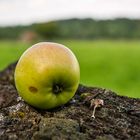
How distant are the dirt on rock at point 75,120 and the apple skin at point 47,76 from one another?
4.0 inches

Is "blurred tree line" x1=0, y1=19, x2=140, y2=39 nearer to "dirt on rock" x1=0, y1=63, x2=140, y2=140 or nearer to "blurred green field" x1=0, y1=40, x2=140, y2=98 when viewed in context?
"blurred green field" x1=0, y1=40, x2=140, y2=98

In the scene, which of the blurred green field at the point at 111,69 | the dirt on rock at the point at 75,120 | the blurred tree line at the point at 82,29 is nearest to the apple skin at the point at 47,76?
the dirt on rock at the point at 75,120

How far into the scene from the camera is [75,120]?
3.52m

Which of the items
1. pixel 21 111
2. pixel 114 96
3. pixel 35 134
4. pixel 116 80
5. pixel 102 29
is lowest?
pixel 35 134

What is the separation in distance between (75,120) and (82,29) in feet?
216

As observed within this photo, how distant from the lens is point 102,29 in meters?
67.2

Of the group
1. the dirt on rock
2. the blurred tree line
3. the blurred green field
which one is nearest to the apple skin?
the dirt on rock

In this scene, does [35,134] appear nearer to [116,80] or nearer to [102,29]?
[116,80]

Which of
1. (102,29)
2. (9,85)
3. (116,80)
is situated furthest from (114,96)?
(102,29)

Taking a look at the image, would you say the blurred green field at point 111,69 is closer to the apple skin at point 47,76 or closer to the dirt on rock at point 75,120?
the dirt on rock at point 75,120

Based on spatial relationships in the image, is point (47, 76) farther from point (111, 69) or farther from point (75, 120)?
point (111, 69)

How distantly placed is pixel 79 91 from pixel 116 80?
19.2 m

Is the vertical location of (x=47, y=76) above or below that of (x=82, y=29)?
below

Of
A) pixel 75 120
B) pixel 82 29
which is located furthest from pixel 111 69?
pixel 82 29
